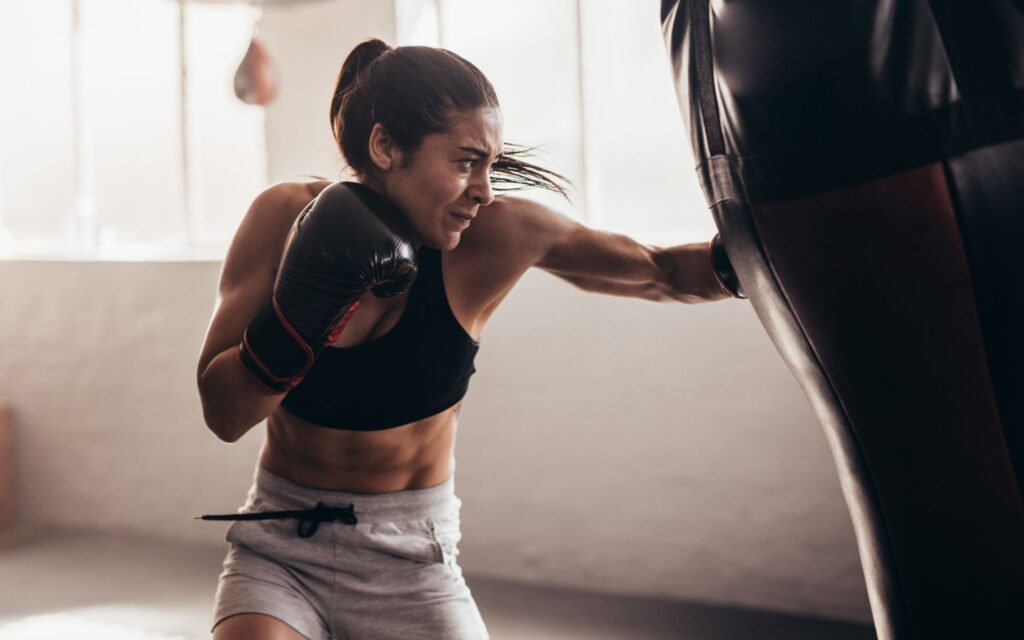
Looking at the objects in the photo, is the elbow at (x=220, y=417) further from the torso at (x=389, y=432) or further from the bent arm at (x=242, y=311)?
the torso at (x=389, y=432)

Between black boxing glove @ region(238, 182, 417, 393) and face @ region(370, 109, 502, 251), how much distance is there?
119 mm

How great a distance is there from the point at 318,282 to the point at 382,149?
29cm

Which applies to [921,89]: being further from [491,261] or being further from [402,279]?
[491,261]

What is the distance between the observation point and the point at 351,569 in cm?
164

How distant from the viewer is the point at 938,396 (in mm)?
718

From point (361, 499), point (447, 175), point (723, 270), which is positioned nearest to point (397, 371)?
point (361, 499)

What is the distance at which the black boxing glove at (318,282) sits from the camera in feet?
4.40

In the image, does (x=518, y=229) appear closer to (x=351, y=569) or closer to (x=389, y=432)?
(x=389, y=432)

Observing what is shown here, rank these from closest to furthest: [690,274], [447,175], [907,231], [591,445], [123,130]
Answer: [907,231] < [447,175] < [690,274] < [591,445] < [123,130]

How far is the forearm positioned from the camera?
1382 mm

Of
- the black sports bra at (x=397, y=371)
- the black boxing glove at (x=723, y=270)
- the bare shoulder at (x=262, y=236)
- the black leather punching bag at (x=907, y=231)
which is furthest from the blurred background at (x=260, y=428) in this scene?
the black leather punching bag at (x=907, y=231)

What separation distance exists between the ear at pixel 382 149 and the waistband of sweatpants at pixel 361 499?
542 millimetres

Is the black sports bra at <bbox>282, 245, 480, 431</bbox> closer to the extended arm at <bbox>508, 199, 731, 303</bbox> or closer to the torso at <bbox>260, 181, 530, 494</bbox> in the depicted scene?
the torso at <bbox>260, 181, 530, 494</bbox>

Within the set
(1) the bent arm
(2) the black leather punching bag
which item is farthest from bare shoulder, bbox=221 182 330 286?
(2) the black leather punching bag
